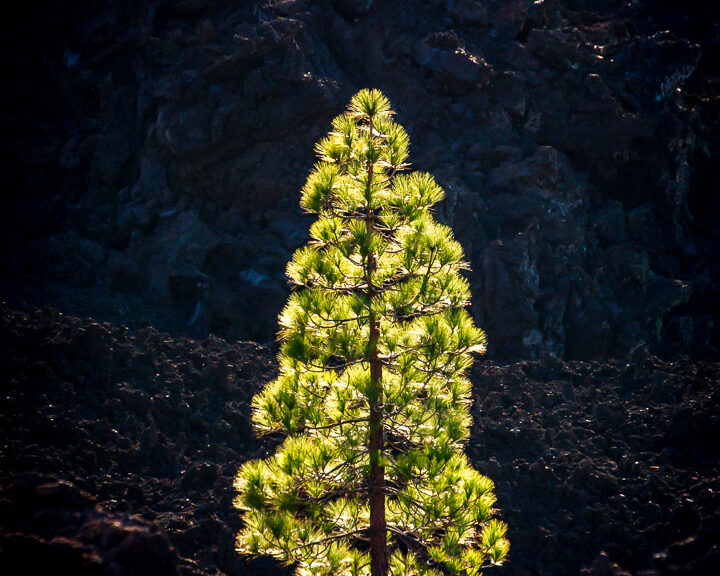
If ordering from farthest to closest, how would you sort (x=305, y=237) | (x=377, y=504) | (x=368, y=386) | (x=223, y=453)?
(x=305, y=237) < (x=223, y=453) < (x=377, y=504) < (x=368, y=386)

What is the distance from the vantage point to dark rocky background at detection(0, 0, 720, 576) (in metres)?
9.00

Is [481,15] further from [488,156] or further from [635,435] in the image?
[635,435]

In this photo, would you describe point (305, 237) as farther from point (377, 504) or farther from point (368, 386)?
point (368, 386)

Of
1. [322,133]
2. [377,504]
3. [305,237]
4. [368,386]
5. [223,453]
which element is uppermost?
[322,133]

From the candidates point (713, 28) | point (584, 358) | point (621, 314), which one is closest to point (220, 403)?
point (584, 358)

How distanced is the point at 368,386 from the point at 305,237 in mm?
9690

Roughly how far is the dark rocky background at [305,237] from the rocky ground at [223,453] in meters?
0.04

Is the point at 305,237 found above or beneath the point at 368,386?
above

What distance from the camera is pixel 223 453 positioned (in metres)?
9.96

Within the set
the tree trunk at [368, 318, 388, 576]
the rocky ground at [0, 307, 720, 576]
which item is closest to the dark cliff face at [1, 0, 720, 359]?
the rocky ground at [0, 307, 720, 576]

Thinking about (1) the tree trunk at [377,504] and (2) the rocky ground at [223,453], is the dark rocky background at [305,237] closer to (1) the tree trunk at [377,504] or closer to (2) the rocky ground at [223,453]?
(2) the rocky ground at [223,453]

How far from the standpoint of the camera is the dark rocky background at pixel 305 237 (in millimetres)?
9000

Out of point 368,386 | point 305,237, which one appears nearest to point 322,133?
point 305,237

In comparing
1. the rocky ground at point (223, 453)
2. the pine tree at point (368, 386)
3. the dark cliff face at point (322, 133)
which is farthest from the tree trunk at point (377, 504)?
the dark cliff face at point (322, 133)
